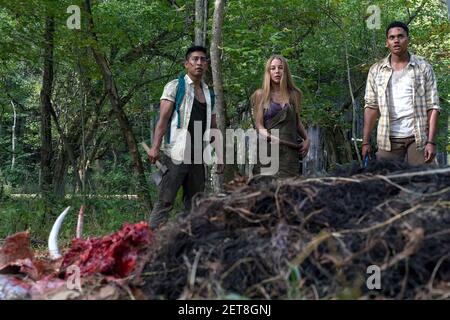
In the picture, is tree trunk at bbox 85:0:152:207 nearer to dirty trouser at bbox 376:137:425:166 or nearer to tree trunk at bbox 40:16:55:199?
tree trunk at bbox 40:16:55:199

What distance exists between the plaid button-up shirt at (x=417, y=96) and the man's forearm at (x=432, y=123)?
34 millimetres

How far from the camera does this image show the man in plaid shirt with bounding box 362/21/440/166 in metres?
5.99

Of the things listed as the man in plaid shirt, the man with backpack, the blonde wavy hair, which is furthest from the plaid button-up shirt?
the man with backpack

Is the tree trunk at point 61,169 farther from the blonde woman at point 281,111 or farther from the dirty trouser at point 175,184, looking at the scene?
the blonde woman at point 281,111

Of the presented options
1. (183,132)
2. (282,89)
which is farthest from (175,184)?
(282,89)

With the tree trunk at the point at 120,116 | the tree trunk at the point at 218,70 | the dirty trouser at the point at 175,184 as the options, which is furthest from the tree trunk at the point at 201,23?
the dirty trouser at the point at 175,184

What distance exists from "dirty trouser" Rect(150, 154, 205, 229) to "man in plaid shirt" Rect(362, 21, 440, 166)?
1528mm

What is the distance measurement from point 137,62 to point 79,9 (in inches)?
118

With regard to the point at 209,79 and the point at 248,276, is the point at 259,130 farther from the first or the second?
the point at 209,79

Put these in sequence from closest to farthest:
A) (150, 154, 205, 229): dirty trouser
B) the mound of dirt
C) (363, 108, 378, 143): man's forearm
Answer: the mound of dirt
(150, 154, 205, 229): dirty trouser
(363, 108, 378, 143): man's forearm

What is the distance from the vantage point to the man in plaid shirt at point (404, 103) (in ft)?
19.7

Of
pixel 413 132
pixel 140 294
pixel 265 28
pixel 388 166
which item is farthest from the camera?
pixel 265 28

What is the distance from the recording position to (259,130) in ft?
21.2
